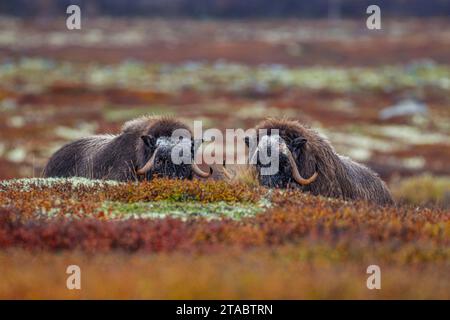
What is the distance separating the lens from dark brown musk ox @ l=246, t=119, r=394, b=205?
12359 mm

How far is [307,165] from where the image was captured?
1265cm

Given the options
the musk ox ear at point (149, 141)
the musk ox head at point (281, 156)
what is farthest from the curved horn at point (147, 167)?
the musk ox head at point (281, 156)

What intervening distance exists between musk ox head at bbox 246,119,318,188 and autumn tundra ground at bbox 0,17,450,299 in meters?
0.33

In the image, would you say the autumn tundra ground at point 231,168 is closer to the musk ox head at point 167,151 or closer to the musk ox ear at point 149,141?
the musk ox head at point 167,151

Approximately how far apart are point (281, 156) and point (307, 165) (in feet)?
1.76

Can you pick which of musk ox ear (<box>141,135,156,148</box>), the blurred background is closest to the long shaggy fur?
musk ox ear (<box>141,135,156,148</box>)

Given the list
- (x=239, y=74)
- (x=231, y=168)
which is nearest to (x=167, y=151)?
(x=231, y=168)

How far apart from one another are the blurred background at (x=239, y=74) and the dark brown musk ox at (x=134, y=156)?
7201 mm

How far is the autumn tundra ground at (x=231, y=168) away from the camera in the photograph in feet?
22.8

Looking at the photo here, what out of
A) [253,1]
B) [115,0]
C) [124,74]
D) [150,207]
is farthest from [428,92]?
[115,0]

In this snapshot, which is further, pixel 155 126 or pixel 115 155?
pixel 115 155

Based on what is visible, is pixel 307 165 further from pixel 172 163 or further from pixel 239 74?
pixel 239 74

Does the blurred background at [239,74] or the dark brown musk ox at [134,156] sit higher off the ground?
the blurred background at [239,74]

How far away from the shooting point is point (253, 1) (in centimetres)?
12300
